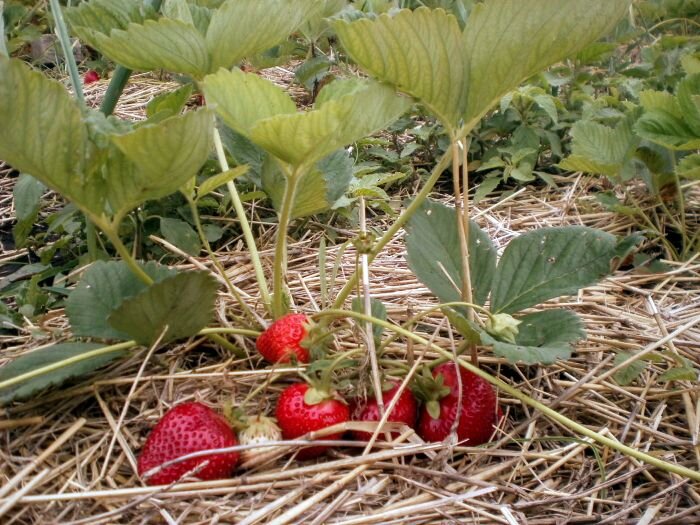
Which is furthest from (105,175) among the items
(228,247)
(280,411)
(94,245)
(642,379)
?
(642,379)

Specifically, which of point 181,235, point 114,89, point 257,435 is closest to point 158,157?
point 257,435

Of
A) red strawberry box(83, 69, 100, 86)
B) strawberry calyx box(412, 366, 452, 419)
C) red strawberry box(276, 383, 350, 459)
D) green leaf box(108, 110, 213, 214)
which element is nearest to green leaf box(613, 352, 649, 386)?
strawberry calyx box(412, 366, 452, 419)

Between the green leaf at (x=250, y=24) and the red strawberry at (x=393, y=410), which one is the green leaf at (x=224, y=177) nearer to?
the green leaf at (x=250, y=24)

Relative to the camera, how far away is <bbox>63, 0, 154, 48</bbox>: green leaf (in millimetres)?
1055

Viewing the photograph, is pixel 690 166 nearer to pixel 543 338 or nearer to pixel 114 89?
pixel 543 338

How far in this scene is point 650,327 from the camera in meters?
1.15

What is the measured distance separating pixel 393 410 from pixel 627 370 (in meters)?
0.35

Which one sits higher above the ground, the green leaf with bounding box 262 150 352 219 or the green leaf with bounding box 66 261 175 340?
the green leaf with bounding box 262 150 352 219

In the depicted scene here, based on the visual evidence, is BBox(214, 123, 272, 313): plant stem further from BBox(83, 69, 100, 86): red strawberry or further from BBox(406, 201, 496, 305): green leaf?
BBox(83, 69, 100, 86): red strawberry

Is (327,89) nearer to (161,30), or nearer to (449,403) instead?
(161,30)

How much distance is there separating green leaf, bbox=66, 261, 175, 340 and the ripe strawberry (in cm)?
24

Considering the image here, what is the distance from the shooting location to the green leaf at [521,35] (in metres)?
0.77

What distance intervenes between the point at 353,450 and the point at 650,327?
0.56 meters

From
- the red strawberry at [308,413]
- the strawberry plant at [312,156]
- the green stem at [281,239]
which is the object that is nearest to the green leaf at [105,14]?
the strawberry plant at [312,156]
